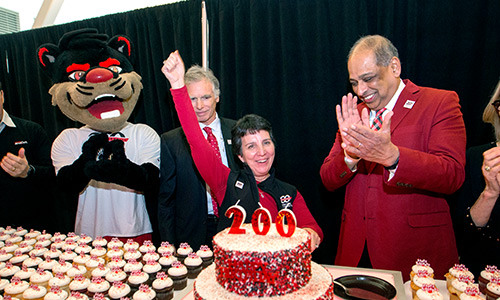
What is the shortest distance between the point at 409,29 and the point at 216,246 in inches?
86.6

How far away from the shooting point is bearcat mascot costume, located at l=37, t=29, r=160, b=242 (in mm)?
2209

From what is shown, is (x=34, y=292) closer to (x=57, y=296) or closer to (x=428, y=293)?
(x=57, y=296)

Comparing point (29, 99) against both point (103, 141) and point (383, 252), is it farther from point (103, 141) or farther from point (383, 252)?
point (383, 252)

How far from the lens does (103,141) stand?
7.26ft

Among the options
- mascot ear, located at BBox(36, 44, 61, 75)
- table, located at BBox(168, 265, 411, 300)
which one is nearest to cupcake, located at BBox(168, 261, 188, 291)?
table, located at BBox(168, 265, 411, 300)

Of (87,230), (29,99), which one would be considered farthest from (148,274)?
(29,99)

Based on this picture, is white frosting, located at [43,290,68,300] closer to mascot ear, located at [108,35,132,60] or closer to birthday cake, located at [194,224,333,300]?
birthday cake, located at [194,224,333,300]

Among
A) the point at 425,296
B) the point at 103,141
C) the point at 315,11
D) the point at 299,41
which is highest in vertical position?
the point at 315,11

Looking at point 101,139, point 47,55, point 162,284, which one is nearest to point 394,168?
point 162,284

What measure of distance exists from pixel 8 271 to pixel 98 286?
2.12 ft

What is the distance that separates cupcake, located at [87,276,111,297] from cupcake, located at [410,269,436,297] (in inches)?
52.7

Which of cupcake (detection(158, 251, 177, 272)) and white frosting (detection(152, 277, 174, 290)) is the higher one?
white frosting (detection(152, 277, 174, 290))

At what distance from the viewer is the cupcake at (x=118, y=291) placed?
149cm

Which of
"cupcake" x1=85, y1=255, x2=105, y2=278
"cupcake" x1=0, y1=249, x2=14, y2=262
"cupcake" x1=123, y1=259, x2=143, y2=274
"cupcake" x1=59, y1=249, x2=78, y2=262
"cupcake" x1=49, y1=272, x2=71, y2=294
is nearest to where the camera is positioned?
"cupcake" x1=49, y1=272, x2=71, y2=294
